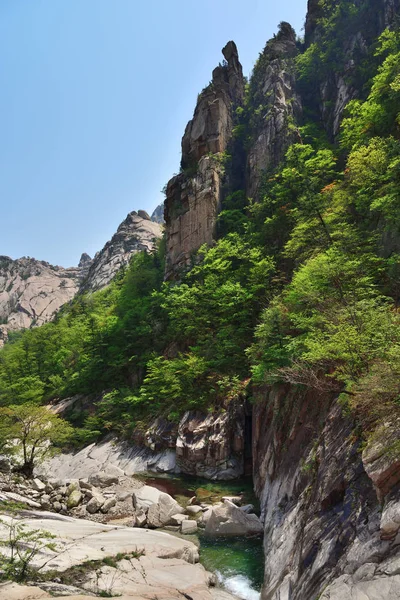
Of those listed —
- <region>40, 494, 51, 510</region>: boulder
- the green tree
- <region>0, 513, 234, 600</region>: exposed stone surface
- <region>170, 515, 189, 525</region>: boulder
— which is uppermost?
the green tree

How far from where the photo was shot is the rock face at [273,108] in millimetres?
40375

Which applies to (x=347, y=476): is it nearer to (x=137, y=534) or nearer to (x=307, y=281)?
(x=137, y=534)

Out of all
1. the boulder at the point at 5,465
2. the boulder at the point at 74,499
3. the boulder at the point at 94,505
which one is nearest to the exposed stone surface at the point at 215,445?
the boulder at the point at 94,505

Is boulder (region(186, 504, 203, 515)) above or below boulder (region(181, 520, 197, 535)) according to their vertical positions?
below

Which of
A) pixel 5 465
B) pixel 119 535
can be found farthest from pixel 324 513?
pixel 5 465

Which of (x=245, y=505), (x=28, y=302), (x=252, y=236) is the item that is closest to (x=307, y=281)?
(x=245, y=505)

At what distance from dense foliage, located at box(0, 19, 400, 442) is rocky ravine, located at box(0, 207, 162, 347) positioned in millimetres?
43020

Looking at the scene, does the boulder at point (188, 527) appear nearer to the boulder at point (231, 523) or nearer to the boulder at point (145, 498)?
the boulder at point (231, 523)

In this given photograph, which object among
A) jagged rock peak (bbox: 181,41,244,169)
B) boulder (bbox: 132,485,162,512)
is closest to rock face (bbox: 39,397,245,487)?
boulder (bbox: 132,485,162,512)

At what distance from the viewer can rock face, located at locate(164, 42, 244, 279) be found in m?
40.9

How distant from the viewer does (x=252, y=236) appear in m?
32.6

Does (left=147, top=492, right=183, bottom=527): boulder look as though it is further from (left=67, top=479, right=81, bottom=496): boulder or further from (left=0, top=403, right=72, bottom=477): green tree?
(left=0, top=403, right=72, bottom=477): green tree

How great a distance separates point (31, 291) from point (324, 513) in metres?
121

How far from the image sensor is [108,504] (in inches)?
641
